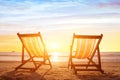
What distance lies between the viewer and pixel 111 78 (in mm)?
7758

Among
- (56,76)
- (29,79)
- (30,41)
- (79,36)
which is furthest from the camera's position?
(30,41)

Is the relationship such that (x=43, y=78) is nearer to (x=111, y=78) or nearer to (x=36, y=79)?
(x=36, y=79)

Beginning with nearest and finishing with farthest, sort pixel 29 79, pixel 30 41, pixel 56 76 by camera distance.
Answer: pixel 29 79, pixel 56 76, pixel 30 41

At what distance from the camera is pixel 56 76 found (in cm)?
814

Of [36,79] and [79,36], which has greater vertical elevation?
[79,36]

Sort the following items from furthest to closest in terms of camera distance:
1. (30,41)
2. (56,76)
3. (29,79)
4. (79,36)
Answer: (30,41), (79,36), (56,76), (29,79)

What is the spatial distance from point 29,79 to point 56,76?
85 centimetres

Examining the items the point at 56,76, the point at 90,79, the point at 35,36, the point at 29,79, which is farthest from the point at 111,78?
the point at 35,36

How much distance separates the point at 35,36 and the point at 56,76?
1.53 metres

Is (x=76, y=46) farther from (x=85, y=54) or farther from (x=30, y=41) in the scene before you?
(x=30, y=41)

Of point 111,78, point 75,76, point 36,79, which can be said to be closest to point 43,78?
point 36,79

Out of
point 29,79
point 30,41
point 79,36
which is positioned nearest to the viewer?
point 29,79

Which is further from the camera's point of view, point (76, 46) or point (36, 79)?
point (76, 46)

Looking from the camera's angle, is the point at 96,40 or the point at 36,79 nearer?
the point at 36,79
